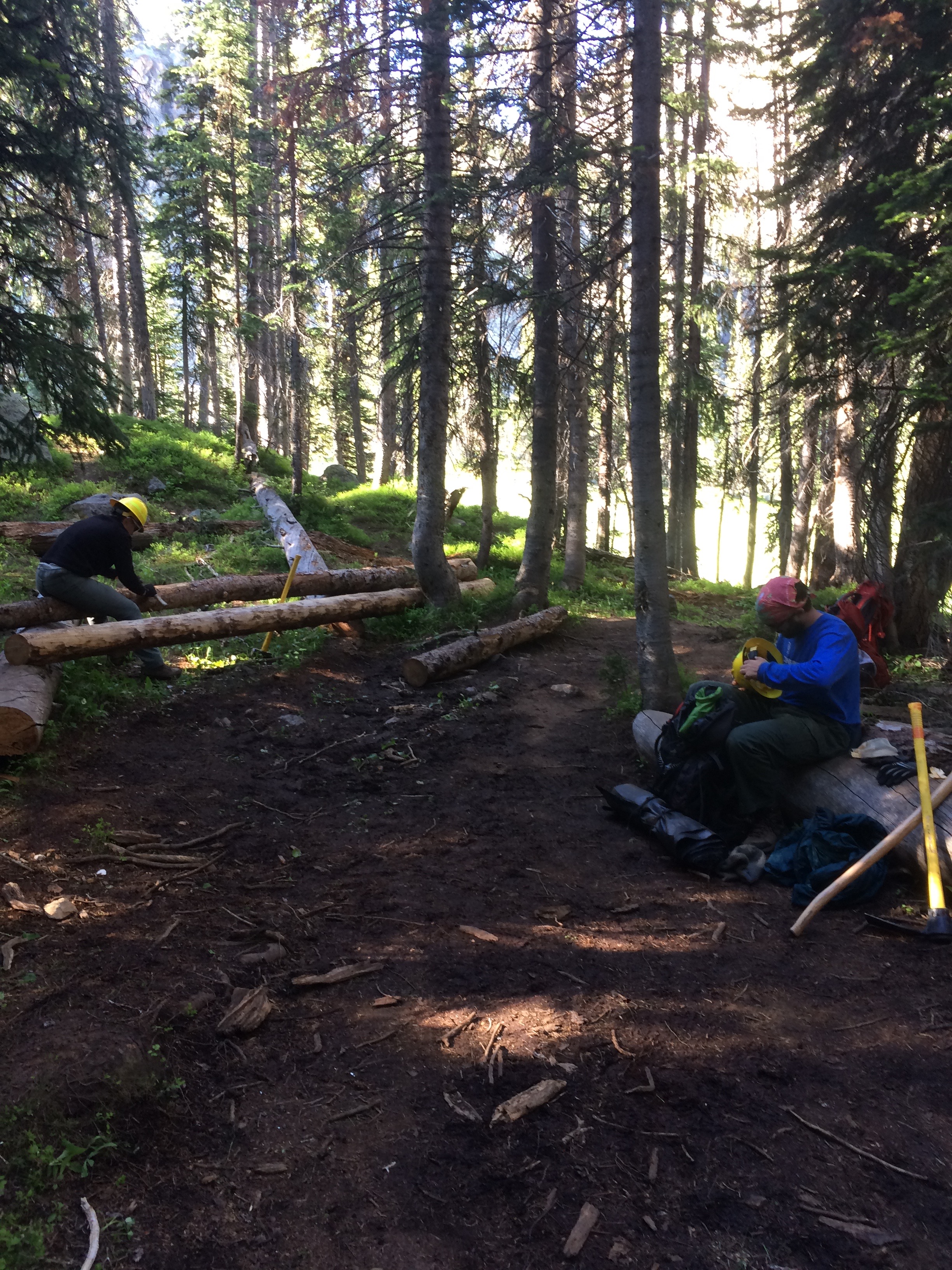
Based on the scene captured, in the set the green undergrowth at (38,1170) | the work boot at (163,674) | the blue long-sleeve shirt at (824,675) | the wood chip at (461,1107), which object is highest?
the blue long-sleeve shirt at (824,675)

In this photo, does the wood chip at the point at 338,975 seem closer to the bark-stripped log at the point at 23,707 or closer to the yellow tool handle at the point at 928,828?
the yellow tool handle at the point at 928,828

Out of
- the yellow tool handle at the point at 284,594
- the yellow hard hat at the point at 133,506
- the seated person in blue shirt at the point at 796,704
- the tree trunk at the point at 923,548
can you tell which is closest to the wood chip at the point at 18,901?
the seated person in blue shirt at the point at 796,704

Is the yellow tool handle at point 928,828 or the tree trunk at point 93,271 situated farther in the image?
the tree trunk at point 93,271

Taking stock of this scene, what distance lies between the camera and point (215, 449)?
23531mm

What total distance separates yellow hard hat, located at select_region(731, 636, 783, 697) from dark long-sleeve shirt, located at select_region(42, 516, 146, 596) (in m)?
6.23

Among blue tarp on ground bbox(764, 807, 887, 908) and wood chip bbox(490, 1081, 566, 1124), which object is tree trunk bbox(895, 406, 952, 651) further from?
wood chip bbox(490, 1081, 566, 1124)

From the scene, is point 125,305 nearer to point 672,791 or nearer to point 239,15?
point 239,15

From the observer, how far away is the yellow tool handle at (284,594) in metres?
9.80

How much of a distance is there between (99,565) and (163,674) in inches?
54.2

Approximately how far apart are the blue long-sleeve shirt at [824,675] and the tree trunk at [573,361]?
4597 mm

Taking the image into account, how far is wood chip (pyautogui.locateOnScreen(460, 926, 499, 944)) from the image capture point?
4227mm

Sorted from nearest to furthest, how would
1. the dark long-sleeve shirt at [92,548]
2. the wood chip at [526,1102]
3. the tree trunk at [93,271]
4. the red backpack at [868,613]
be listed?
the wood chip at [526,1102] < the dark long-sleeve shirt at [92,548] < the red backpack at [868,613] < the tree trunk at [93,271]

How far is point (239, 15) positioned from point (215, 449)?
47.3 feet

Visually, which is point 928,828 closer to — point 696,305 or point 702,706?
point 702,706
